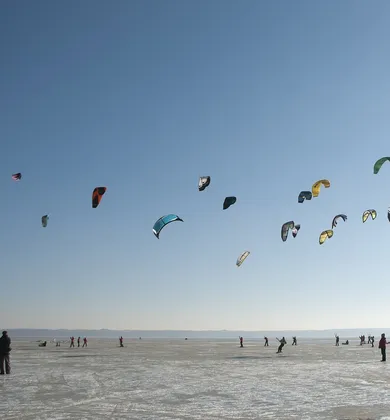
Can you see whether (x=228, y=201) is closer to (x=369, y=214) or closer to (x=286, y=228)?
(x=286, y=228)

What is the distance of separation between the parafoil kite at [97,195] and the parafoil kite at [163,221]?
434 cm

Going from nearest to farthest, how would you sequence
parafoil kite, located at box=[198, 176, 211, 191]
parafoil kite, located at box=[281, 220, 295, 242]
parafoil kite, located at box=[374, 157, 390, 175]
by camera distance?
parafoil kite, located at box=[374, 157, 390, 175]
parafoil kite, located at box=[198, 176, 211, 191]
parafoil kite, located at box=[281, 220, 295, 242]

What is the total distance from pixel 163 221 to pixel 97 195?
4.98 m

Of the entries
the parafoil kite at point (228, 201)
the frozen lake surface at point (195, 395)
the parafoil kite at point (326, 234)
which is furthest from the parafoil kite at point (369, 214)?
the frozen lake surface at point (195, 395)

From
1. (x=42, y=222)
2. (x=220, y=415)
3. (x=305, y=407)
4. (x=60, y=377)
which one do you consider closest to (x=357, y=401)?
(x=305, y=407)

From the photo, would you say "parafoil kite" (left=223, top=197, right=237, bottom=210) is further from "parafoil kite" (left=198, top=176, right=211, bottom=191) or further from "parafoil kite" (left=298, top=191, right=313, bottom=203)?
"parafoil kite" (left=298, top=191, right=313, bottom=203)

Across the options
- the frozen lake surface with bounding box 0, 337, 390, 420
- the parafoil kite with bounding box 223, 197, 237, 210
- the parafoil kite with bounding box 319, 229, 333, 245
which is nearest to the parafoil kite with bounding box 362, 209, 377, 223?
the parafoil kite with bounding box 319, 229, 333, 245

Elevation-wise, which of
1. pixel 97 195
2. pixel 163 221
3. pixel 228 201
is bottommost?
pixel 163 221

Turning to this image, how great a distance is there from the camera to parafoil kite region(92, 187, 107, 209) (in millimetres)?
26712

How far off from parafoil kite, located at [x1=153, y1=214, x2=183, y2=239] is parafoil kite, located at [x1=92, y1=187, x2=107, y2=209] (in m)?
4.34

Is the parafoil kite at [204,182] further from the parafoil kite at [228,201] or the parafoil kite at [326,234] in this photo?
the parafoil kite at [326,234]

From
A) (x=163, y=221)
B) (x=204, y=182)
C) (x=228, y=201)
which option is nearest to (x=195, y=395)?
(x=163, y=221)

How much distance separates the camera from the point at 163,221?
967 inches

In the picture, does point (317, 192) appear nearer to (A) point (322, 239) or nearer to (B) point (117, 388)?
(A) point (322, 239)
